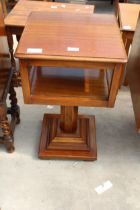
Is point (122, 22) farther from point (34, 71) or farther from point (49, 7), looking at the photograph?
point (34, 71)

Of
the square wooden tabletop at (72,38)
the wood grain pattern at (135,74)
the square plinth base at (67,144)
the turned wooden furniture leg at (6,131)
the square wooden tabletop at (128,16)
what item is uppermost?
the square wooden tabletop at (72,38)

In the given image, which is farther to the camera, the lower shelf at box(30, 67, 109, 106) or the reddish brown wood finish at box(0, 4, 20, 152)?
the reddish brown wood finish at box(0, 4, 20, 152)

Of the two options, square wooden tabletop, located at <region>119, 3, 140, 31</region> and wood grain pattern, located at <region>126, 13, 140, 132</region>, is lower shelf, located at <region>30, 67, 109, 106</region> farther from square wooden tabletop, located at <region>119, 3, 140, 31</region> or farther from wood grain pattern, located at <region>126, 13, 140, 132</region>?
square wooden tabletop, located at <region>119, 3, 140, 31</region>

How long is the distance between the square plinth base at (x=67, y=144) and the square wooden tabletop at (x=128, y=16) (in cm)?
78

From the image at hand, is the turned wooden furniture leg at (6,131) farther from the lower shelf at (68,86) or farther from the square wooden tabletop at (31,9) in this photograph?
the square wooden tabletop at (31,9)

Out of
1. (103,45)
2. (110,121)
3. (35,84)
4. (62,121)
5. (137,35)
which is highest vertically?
(103,45)

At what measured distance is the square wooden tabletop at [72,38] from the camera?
3.12 ft

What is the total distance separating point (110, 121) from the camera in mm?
1762

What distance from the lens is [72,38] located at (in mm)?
1056

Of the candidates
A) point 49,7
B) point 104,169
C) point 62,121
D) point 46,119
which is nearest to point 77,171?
point 104,169

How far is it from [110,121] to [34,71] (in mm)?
767

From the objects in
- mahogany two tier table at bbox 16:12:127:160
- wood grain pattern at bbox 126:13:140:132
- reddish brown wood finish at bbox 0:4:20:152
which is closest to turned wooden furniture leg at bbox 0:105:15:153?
reddish brown wood finish at bbox 0:4:20:152

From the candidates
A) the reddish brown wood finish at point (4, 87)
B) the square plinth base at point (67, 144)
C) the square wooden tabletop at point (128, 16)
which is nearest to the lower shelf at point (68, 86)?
the reddish brown wood finish at point (4, 87)

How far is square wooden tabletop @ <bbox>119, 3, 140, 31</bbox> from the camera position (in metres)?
1.67
